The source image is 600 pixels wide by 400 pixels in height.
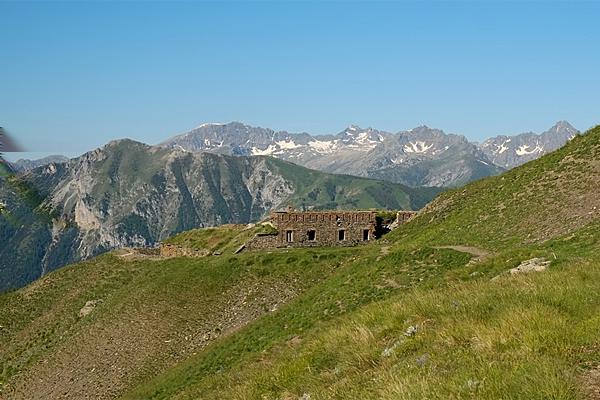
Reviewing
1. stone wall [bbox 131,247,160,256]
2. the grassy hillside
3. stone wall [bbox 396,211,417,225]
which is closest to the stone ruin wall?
stone wall [bbox 131,247,160,256]

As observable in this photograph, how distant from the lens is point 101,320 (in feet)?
155

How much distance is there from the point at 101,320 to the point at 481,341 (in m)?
40.4

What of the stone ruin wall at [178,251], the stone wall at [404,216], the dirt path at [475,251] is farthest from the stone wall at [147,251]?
the dirt path at [475,251]

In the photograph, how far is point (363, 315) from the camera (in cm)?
1853

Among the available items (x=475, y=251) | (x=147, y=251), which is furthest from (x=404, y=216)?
(x=147, y=251)

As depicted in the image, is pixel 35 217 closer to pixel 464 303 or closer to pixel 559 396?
pixel 559 396

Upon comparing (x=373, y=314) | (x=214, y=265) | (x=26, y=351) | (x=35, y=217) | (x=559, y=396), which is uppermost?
(x=35, y=217)

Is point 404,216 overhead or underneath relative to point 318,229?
overhead

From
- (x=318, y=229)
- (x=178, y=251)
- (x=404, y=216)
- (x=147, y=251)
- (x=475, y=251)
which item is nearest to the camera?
(x=475, y=251)

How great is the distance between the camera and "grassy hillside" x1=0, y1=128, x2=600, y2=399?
39.1 ft

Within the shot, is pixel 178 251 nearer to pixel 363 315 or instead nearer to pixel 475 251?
pixel 475 251

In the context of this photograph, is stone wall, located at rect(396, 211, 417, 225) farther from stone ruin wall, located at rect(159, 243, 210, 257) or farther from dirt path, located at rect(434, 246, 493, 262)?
dirt path, located at rect(434, 246, 493, 262)

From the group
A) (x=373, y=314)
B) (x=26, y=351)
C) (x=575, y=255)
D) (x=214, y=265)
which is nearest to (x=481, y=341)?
(x=373, y=314)

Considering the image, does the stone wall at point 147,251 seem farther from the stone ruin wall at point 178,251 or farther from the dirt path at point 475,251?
the dirt path at point 475,251
